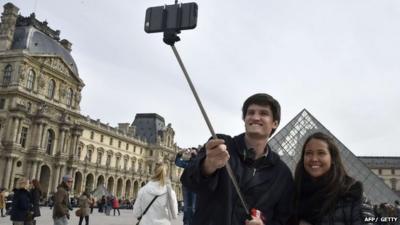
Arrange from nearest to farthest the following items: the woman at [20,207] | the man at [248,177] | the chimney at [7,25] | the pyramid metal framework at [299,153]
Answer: the man at [248,177]
the woman at [20,207]
the pyramid metal framework at [299,153]
the chimney at [7,25]

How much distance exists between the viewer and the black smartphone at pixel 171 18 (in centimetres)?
180

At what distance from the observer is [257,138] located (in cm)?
241

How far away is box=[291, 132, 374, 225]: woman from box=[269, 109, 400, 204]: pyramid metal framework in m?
18.5

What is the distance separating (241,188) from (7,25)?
4574 cm

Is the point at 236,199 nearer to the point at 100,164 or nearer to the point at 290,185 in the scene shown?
the point at 290,185

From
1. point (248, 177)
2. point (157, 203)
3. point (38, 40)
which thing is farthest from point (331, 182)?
point (38, 40)

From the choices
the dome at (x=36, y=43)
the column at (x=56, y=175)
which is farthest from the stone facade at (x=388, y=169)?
the dome at (x=36, y=43)

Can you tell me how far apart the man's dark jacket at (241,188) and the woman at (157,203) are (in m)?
2.76

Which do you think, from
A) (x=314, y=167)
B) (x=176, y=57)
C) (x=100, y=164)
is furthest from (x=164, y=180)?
(x=100, y=164)

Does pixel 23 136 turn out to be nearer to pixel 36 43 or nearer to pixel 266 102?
pixel 36 43

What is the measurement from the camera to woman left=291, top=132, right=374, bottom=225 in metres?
2.61

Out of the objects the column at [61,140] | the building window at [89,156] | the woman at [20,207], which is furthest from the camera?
the building window at [89,156]

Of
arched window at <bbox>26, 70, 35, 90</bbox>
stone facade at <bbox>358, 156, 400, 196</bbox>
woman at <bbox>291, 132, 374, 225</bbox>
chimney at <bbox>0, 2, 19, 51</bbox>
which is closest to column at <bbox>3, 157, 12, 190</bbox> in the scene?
arched window at <bbox>26, 70, 35, 90</bbox>

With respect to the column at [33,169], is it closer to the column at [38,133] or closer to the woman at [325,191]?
the column at [38,133]
